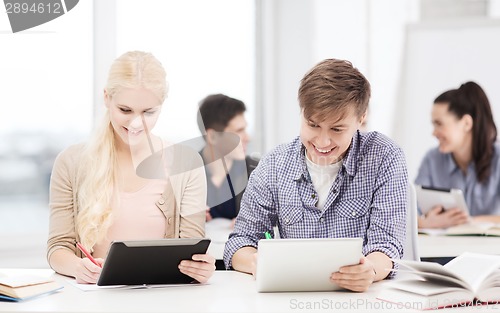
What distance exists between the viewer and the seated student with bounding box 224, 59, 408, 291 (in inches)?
81.8

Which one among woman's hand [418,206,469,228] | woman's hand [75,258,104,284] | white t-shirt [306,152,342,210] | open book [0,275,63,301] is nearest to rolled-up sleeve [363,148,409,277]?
white t-shirt [306,152,342,210]

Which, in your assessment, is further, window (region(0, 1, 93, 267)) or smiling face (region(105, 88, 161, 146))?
window (region(0, 1, 93, 267))

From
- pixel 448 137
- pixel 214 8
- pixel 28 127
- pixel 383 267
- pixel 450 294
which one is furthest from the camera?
pixel 214 8

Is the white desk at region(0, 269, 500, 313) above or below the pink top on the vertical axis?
below

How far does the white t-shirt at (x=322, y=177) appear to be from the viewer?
226 centimetres

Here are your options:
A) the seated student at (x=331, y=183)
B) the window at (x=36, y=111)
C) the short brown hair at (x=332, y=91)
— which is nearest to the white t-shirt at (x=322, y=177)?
the seated student at (x=331, y=183)

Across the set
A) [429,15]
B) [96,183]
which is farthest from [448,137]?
[96,183]

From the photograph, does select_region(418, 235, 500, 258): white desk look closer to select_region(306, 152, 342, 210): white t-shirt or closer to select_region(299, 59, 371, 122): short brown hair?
select_region(306, 152, 342, 210): white t-shirt

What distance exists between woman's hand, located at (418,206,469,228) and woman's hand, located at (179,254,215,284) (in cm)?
172

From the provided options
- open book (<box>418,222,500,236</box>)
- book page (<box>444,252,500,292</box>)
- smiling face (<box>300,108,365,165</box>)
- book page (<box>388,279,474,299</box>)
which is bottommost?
open book (<box>418,222,500,236</box>)

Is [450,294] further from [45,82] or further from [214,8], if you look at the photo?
[214,8]

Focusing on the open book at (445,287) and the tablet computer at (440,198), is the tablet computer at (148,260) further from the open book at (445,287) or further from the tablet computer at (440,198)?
the tablet computer at (440,198)

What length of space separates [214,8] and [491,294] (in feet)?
10.2

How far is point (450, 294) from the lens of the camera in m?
1.71
